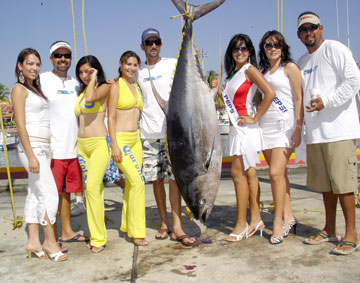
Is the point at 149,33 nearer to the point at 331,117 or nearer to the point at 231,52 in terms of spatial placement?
the point at 231,52

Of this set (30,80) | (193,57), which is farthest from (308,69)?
(30,80)

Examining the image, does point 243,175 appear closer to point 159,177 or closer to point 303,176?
point 159,177

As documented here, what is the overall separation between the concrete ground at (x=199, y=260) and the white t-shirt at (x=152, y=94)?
3.45 ft

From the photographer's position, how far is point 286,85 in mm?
2977

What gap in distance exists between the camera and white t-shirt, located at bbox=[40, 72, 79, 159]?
310cm

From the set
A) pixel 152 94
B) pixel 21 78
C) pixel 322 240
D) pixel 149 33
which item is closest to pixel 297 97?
pixel 322 240

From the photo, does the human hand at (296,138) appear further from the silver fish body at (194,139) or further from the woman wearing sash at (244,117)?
the silver fish body at (194,139)

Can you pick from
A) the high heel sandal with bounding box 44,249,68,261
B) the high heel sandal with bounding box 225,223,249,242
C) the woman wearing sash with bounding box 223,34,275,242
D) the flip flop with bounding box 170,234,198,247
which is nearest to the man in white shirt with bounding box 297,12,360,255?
the woman wearing sash with bounding box 223,34,275,242

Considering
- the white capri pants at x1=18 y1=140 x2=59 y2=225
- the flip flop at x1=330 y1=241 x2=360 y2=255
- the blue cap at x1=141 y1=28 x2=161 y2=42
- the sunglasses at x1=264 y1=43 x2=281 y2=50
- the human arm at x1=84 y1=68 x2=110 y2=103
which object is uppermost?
the blue cap at x1=141 y1=28 x2=161 y2=42

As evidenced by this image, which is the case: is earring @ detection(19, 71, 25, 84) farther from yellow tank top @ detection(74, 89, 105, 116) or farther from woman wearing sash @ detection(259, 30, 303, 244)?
woman wearing sash @ detection(259, 30, 303, 244)

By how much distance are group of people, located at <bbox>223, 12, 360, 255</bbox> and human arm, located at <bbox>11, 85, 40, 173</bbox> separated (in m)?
1.66

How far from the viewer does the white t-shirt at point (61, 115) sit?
3.10 m

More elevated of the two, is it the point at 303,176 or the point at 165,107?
the point at 165,107

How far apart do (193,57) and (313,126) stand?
1.14 metres
